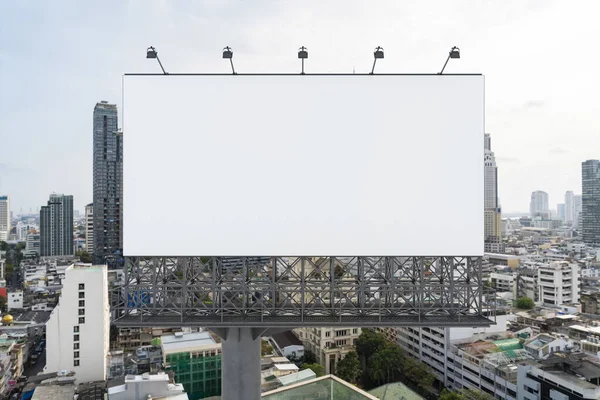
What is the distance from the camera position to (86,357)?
21359mm

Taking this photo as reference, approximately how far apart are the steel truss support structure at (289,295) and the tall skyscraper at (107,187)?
1657 inches

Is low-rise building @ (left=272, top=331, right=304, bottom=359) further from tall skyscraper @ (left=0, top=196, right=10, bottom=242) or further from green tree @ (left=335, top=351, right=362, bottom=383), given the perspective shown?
tall skyscraper @ (left=0, top=196, right=10, bottom=242)

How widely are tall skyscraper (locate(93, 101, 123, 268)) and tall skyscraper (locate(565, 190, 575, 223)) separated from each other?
147727 mm

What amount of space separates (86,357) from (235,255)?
19.9 metres

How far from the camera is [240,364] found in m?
7.36

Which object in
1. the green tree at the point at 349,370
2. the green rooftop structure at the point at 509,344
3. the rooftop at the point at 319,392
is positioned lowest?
the green tree at the point at 349,370

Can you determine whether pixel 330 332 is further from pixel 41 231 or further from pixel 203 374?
pixel 41 231

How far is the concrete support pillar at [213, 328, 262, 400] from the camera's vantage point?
7316 mm

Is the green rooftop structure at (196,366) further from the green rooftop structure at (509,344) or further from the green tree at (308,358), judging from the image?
the green rooftop structure at (509,344)

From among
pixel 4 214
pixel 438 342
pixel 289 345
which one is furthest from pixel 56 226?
pixel 438 342

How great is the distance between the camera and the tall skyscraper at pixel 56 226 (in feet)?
190

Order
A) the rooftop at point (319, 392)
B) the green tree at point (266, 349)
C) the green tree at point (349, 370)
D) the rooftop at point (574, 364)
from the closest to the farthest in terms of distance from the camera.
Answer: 1. the rooftop at point (319, 392)
2. the rooftop at point (574, 364)
3. the green tree at point (349, 370)
4. the green tree at point (266, 349)

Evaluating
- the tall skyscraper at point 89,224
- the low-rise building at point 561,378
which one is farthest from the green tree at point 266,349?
→ the tall skyscraper at point 89,224

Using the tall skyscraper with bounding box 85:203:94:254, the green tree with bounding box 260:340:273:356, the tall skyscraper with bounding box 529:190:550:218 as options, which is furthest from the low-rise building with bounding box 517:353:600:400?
the tall skyscraper with bounding box 529:190:550:218
